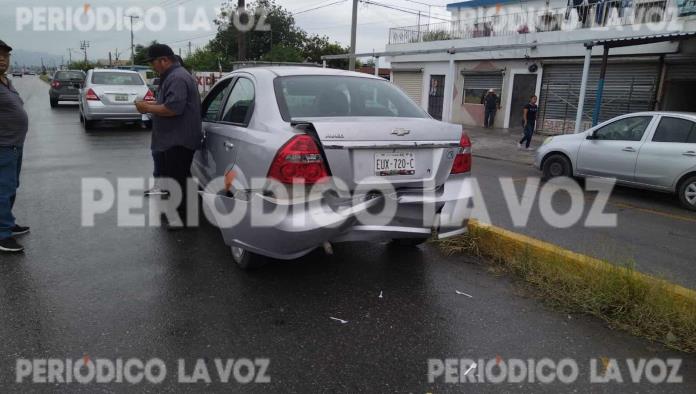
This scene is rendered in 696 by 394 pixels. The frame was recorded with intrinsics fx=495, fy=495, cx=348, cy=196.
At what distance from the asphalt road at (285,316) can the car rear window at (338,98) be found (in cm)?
131

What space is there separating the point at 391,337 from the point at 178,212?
3177 millimetres

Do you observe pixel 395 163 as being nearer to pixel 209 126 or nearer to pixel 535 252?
pixel 535 252

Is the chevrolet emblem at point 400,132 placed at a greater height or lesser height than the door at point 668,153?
greater

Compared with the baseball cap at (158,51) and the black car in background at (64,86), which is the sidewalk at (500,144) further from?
the black car in background at (64,86)

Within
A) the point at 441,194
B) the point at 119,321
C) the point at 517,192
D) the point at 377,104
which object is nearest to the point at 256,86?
the point at 377,104

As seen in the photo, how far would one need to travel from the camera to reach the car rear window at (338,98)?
3768 mm

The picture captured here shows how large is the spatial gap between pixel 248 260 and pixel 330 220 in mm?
1027

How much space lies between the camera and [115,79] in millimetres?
13797

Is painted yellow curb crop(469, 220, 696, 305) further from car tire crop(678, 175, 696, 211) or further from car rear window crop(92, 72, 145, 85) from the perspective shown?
car rear window crop(92, 72, 145, 85)

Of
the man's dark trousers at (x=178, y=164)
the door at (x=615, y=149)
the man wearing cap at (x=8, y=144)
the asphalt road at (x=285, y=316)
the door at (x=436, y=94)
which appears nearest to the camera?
the asphalt road at (x=285, y=316)

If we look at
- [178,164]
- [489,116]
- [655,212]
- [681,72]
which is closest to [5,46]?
[178,164]

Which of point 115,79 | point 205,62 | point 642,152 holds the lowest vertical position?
point 642,152

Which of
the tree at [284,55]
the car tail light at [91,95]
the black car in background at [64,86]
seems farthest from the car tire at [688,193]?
the tree at [284,55]

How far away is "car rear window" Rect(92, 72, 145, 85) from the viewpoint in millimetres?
13508
